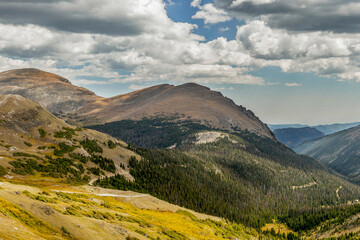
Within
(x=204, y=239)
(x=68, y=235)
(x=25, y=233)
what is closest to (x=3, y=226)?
(x=25, y=233)

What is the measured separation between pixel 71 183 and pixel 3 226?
120510 millimetres

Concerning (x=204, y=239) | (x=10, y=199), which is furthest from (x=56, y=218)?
(x=204, y=239)

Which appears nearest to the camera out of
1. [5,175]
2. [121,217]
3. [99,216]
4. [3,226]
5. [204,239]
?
[3,226]

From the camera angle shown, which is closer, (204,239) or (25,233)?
(25,233)

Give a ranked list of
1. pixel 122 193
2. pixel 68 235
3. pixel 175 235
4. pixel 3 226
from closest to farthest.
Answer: pixel 3 226
pixel 68 235
pixel 175 235
pixel 122 193

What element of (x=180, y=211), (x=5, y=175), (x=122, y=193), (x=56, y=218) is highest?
(x=56, y=218)

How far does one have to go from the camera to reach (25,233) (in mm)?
45406

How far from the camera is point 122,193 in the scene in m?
156

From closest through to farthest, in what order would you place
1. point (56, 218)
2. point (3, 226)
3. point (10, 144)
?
point (3, 226) < point (56, 218) < point (10, 144)

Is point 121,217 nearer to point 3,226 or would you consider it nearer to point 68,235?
point 68,235

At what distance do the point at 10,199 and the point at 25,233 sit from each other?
17.8m

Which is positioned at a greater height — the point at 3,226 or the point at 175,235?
the point at 3,226

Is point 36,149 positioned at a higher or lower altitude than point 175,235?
higher

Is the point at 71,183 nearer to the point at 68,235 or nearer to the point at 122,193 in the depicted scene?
the point at 122,193
